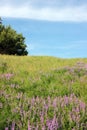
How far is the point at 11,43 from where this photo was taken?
6391 cm

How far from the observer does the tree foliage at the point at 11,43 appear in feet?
205

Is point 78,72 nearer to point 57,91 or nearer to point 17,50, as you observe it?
point 57,91

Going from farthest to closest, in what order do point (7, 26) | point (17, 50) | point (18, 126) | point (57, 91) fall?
point (7, 26), point (17, 50), point (57, 91), point (18, 126)

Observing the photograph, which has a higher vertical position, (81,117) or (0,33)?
(0,33)

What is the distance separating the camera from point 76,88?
10852mm

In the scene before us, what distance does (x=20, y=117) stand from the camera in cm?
615

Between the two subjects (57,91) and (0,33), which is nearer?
(57,91)

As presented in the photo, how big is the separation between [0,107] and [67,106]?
1.37 meters

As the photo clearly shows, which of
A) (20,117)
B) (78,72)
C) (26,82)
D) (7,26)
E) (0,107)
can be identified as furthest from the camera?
(7,26)

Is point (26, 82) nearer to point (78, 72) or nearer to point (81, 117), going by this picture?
point (78, 72)

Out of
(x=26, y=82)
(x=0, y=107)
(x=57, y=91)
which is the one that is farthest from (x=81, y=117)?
(x=26, y=82)

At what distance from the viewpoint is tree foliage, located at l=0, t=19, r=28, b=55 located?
62625mm

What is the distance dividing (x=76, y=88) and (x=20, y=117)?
4929 millimetres

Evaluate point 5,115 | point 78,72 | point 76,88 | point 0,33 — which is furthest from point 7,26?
point 5,115
